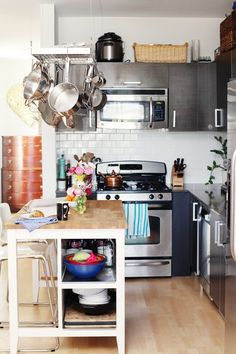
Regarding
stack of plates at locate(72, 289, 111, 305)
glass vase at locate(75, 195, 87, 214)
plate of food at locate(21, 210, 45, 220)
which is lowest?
stack of plates at locate(72, 289, 111, 305)

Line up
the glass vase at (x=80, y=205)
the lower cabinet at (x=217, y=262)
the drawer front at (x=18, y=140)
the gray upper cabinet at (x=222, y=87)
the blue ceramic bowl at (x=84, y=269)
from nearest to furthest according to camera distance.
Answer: the blue ceramic bowl at (x=84, y=269)
the glass vase at (x=80, y=205)
the lower cabinet at (x=217, y=262)
the gray upper cabinet at (x=222, y=87)
the drawer front at (x=18, y=140)

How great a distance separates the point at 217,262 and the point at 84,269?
4.13ft

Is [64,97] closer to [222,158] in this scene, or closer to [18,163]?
[222,158]

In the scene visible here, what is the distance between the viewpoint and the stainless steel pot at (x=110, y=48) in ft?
18.0

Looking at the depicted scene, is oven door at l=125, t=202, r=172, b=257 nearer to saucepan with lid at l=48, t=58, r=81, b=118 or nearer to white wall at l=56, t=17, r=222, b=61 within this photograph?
white wall at l=56, t=17, r=222, b=61

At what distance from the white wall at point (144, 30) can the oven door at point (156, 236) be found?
1717mm

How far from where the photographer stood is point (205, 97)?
563cm

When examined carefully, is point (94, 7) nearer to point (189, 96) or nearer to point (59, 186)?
point (189, 96)

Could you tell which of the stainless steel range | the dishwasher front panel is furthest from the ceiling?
the dishwasher front panel

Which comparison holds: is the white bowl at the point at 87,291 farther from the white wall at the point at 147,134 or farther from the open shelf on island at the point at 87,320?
the white wall at the point at 147,134

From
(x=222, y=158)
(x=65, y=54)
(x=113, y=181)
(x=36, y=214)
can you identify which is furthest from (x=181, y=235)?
(x=65, y=54)

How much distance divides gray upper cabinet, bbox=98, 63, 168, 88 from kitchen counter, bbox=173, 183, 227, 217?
1166 mm

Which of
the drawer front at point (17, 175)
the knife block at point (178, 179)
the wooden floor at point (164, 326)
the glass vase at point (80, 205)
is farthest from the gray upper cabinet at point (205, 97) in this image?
the drawer front at point (17, 175)

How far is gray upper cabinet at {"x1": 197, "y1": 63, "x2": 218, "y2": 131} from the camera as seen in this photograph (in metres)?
5.61
